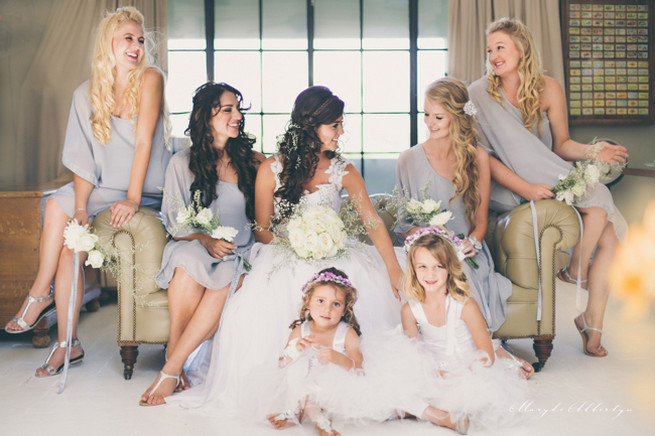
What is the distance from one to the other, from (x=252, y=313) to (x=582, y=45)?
4364mm

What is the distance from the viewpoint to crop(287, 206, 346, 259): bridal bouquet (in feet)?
9.78

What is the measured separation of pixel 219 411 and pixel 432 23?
4.39 meters

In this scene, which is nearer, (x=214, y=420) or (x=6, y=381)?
(x=214, y=420)

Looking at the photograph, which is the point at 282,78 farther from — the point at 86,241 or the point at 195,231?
the point at 86,241

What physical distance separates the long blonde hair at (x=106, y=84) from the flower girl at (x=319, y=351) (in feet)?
4.67

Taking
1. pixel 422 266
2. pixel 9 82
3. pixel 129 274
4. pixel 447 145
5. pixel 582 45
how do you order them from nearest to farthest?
pixel 422 266 < pixel 129 274 < pixel 447 145 < pixel 9 82 < pixel 582 45

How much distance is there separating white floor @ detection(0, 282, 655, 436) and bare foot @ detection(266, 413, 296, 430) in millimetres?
30

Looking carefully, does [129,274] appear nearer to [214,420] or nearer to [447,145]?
[214,420]

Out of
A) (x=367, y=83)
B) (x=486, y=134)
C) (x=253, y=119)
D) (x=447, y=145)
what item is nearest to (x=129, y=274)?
(x=447, y=145)

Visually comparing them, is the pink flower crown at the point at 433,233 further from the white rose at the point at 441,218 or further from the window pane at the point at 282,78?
the window pane at the point at 282,78

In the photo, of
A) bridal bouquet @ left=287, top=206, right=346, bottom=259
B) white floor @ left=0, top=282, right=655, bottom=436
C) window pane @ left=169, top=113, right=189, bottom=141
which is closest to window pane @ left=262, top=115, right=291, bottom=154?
window pane @ left=169, top=113, right=189, bottom=141

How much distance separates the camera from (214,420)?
2.78m

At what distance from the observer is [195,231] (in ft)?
10.7

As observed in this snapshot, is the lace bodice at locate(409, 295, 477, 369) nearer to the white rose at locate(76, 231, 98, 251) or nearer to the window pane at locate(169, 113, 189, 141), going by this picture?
the white rose at locate(76, 231, 98, 251)
